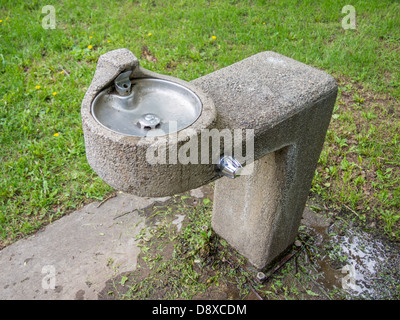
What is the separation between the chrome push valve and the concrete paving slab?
1.38m

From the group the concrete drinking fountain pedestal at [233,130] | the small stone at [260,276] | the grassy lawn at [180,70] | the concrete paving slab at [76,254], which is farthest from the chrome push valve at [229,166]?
the grassy lawn at [180,70]

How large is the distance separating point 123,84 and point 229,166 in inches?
27.4

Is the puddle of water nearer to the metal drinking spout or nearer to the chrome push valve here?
the chrome push valve

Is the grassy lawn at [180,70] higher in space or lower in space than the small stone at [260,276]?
higher

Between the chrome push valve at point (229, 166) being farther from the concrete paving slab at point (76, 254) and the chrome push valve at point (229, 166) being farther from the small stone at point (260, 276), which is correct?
the concrete paving slab at point (76, 254)

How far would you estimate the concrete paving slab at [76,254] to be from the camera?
2621 millimetres

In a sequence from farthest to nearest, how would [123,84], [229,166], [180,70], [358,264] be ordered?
[180,70] → [358,264] → [123,84] → [229,166]

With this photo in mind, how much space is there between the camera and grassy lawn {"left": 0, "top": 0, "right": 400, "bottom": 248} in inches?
130

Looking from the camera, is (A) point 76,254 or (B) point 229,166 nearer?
(B) point 229,166

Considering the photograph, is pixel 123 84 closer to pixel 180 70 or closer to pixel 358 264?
pixel 358 264

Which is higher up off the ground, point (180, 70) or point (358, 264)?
point (180, 70)

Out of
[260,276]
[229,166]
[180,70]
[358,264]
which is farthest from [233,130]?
[180,70]

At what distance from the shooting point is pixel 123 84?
1941 millimetres

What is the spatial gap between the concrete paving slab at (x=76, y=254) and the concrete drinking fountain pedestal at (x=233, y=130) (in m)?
0.92
